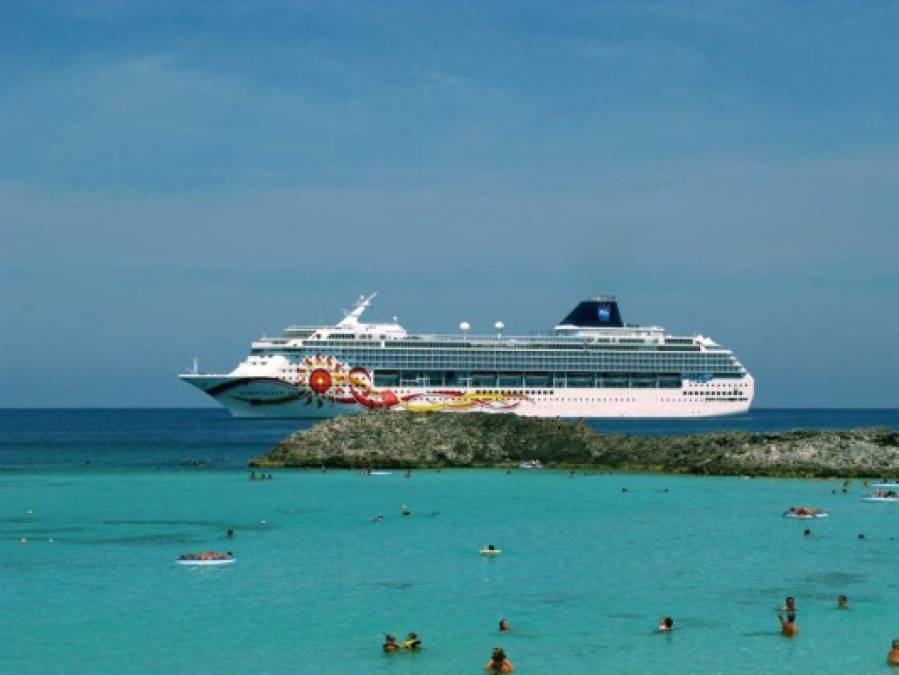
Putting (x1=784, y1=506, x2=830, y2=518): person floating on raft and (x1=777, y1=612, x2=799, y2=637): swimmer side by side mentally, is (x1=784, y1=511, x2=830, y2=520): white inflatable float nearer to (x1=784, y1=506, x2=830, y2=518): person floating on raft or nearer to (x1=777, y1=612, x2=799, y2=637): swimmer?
(x1=784, y1=506, x2=830, y2=518): person floating on raft

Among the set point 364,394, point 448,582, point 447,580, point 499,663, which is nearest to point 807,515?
point 447,580

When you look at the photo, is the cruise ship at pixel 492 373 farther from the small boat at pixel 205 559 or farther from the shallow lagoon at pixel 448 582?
the small boat at pixel 205 559

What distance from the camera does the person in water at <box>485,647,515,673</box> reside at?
23844 mm

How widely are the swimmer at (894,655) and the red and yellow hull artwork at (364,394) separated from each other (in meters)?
105

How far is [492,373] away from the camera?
452ft

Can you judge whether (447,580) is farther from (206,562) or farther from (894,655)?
(894,655)

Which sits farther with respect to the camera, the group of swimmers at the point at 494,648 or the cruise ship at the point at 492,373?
the cruise ship at the point at 492,373

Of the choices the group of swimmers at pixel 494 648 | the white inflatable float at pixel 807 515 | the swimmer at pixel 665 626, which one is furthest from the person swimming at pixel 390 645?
the white inflatable float at pixel 807 515

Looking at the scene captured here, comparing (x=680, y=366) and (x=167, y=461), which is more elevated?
(x=680, y=366)

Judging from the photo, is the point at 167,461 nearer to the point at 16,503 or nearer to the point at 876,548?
the point at 16,503

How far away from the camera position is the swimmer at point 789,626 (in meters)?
26.8

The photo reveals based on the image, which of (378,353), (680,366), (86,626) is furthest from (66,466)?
(680,366)

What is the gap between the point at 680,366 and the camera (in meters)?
144

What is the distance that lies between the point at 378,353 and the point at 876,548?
97407 mm
